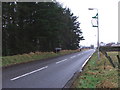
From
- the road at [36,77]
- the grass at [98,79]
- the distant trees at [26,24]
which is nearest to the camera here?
the grass at [98,79]

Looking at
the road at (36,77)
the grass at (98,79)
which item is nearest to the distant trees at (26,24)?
the road at (36,77)

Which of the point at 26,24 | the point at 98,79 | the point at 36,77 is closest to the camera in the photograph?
the point at 98,79

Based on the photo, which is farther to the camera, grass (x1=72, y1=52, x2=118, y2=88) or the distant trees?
the distant trees

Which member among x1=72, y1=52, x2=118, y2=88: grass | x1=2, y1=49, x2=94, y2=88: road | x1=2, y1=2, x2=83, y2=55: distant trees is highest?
x1=2, y1=2, x2=83, y2=55: distant trees

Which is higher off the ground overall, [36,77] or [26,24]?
[26,24]

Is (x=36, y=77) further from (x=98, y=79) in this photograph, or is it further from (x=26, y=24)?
(x=26, y=24)

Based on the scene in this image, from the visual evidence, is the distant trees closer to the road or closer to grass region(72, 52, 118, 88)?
the road

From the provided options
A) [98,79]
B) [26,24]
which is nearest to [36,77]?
[98,79]

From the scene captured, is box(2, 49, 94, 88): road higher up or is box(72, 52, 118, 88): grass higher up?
box(72, 52, 118, 88): grass

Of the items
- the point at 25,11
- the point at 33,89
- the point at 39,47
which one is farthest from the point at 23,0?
the point at 33,89

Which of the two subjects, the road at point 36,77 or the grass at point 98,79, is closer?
the grass at point 98,79

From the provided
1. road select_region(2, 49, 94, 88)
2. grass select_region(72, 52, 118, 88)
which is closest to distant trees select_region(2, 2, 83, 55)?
road select_region(2, 49, 94, 88)

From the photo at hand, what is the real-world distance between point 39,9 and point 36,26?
2831 millimetres

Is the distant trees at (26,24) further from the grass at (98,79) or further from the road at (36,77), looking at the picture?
the grass at (98,79)
